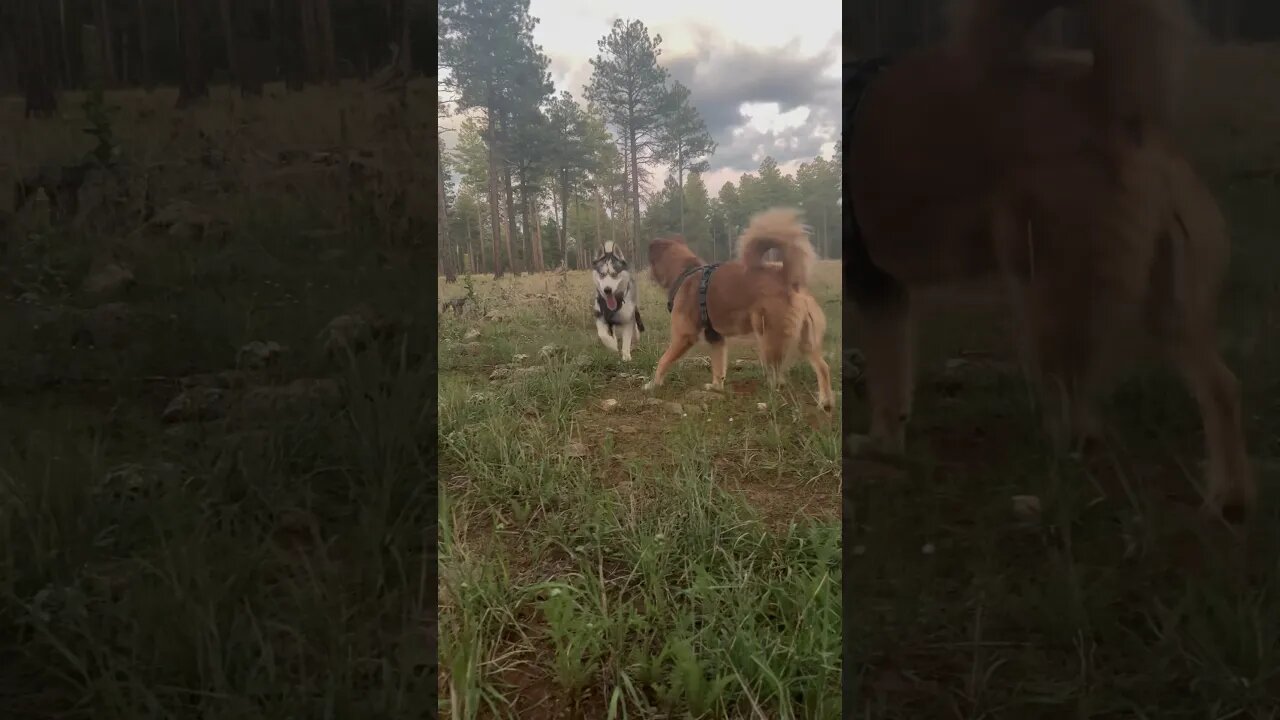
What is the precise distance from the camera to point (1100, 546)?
1140 mm

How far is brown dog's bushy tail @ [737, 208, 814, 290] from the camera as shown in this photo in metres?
1.67

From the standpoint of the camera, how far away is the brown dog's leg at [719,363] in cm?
190

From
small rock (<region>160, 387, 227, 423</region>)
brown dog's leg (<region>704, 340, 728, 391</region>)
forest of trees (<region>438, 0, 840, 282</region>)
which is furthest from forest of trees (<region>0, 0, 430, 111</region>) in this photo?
brown dog's leg (<region>704, 340, 728, 391</region>)

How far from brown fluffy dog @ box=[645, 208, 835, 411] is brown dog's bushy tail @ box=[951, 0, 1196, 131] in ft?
2.13

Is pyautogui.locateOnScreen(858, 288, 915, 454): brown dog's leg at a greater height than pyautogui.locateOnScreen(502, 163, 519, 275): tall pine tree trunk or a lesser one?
lesser

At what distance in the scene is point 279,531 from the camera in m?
1.19

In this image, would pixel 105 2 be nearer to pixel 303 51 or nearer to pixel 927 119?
pixel 303 51

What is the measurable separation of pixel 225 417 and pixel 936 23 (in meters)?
1.45

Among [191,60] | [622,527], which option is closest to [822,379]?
[622,527]

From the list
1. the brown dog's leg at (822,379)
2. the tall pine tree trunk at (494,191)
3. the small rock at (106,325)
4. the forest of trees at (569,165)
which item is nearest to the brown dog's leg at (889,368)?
the forest of trees at (569,165)

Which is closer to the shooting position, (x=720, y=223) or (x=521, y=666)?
(x=521, y=666)

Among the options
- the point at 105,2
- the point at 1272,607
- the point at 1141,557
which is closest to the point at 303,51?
the point at 105,2

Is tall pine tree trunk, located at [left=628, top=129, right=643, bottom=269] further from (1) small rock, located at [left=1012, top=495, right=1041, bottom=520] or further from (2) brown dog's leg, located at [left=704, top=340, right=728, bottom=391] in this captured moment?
(1) small rock, located at [left=1012, top=495, right=1041, bottom=520]

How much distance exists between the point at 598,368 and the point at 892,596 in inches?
40.4
